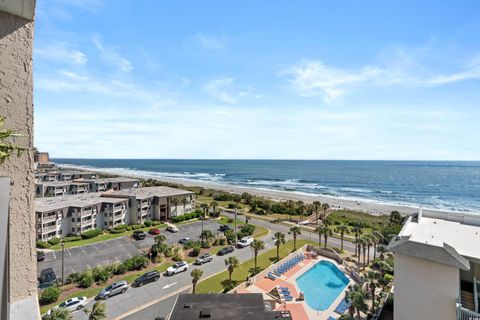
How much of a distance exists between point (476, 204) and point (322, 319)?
92323mm

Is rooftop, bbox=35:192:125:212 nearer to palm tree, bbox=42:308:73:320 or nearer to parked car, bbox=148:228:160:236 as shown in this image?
parked car, bbox=148:228:160:236

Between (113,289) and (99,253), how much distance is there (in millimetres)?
12356

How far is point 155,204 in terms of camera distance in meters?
54.8

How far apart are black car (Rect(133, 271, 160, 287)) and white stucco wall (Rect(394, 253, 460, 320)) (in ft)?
81.3

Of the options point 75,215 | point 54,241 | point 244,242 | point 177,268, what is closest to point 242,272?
point 177,268

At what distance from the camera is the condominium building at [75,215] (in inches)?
1607

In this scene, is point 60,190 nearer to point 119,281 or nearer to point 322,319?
point 119,281

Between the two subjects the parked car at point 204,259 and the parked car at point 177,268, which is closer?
the parked car at point 177,268

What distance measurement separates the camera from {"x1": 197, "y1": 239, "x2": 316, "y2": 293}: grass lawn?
28.8 metres

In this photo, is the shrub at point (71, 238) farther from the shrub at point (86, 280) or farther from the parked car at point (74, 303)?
the parked car at point (74, 303)

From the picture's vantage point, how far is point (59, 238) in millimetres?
41812

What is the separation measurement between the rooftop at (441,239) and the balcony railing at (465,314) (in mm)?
1973

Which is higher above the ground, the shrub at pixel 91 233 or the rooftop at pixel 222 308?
the rooftop at pixel 222 308

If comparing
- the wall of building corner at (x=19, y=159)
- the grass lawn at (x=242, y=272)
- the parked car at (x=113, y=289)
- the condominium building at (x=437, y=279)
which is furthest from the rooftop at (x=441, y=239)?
the parked car at (x=113, y=289)
